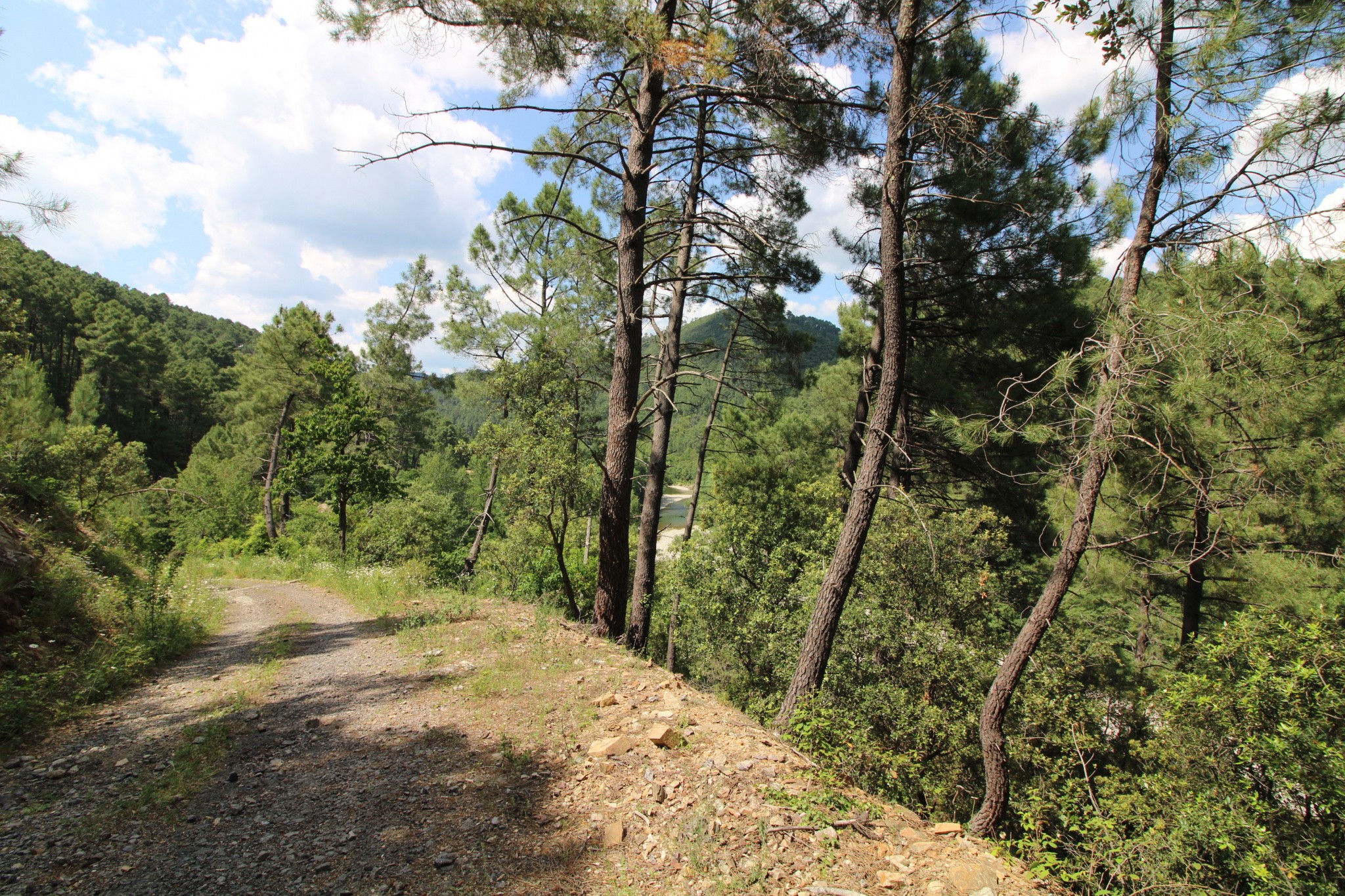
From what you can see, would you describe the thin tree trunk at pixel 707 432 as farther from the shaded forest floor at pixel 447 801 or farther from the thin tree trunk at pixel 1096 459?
the shaded forest floor at pixel 447 801

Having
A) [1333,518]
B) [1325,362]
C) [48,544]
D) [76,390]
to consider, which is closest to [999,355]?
[1325,362]

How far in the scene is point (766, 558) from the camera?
10.7m

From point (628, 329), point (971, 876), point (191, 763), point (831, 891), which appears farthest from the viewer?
point (628, 329)

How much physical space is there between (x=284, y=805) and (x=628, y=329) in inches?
204

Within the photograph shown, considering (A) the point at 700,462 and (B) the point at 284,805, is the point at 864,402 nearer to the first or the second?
(A) the point at 700,462

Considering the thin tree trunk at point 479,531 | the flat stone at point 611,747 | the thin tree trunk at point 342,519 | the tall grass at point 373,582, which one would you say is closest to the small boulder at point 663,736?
the flat stone at point 611,747

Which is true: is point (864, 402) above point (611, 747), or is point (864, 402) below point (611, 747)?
above

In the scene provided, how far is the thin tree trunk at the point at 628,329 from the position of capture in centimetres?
643

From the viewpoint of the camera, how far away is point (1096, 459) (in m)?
4.56

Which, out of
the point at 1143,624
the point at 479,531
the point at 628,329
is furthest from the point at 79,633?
the point at 1143,624

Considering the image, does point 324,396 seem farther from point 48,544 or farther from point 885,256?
point 885,256

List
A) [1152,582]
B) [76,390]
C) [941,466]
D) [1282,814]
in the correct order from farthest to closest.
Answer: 1. [76,390]
2. [1152,582]
3. [941,466]
4. [1282,814]

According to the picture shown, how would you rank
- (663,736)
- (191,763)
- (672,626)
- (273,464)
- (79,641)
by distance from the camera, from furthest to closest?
1. (273,464)
2. (672,626)
3. (79,641)
4. (663,736)
5. (191,763)

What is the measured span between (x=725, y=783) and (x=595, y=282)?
10125 millimetres
